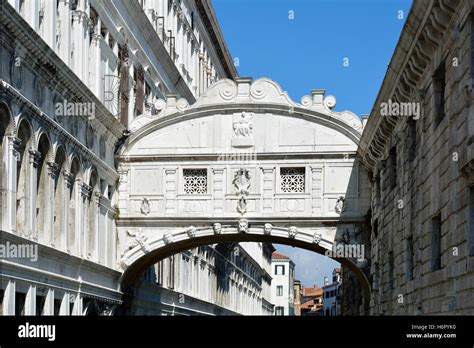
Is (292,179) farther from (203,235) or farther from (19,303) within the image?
(19,303)

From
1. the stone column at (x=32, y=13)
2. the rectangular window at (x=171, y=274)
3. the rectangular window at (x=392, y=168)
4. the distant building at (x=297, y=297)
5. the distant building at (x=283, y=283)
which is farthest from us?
the distant building at (x=297, y=297)

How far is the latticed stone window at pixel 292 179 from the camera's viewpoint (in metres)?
32.1

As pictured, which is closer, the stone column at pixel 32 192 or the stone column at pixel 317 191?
the stone column at pixel 32 192

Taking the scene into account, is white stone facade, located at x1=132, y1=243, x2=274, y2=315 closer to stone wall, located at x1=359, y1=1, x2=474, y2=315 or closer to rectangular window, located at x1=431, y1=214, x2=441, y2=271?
stone wall, located at x1=359, y1=1, x2=474, y2=315

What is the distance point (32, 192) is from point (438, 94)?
973 cm

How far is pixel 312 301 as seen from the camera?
172125mm

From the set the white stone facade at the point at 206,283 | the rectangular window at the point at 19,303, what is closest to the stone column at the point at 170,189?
the white stone facade at the point at 206,283

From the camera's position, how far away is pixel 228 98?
106 feet

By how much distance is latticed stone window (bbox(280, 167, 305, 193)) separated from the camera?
105 feet

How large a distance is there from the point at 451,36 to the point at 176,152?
15.9 m

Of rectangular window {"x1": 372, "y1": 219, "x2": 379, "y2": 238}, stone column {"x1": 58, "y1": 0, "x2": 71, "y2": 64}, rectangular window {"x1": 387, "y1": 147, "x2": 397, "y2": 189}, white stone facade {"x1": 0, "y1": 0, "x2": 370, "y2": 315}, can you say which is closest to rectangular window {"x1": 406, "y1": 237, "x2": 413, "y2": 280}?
rectangular window {"x1": 387, "y1": 147, "x2": 397, "y2": 189}

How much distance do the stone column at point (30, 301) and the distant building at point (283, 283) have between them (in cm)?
10939

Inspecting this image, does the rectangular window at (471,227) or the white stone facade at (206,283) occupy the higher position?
the white stone facade at (206,283)

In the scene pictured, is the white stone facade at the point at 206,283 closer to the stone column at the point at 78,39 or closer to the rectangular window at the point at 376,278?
the rectangular window at the point at 376,278
